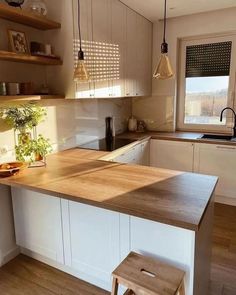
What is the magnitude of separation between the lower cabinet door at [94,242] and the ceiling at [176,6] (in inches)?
96.6

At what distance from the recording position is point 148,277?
1.30 metres

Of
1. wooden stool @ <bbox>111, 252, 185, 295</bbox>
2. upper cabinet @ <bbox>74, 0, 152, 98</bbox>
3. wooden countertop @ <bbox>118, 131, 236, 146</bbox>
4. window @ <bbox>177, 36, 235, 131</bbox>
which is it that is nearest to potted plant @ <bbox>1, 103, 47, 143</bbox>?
upper cabinet @ <bbox>74, 0, 152, 98</bbox>

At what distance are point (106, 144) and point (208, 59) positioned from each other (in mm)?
2006

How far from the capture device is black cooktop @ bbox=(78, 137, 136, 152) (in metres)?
2.82

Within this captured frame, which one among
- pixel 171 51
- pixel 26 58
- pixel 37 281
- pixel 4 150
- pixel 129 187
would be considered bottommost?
pixel 37 281

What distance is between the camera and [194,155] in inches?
130

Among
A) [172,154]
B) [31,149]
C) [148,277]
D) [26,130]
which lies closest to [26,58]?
[26,130]

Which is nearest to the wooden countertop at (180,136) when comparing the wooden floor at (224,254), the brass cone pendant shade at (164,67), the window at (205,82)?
the window at (205,82)

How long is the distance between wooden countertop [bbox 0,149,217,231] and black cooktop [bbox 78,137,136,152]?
1.94 ft

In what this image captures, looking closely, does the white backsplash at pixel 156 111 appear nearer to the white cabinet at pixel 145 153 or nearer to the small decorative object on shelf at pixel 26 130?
the white cabinet at pixel 145 153

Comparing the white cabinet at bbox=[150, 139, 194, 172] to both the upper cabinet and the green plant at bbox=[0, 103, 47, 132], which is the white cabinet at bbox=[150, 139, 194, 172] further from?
the green plant at bbox=[0, 103, 47, 132]

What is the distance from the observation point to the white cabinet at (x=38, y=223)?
194 centimetres

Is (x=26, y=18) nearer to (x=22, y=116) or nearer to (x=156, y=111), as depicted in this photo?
(x=22, y=116)

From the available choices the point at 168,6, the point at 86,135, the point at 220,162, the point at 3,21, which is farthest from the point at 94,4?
the point at 220,162
